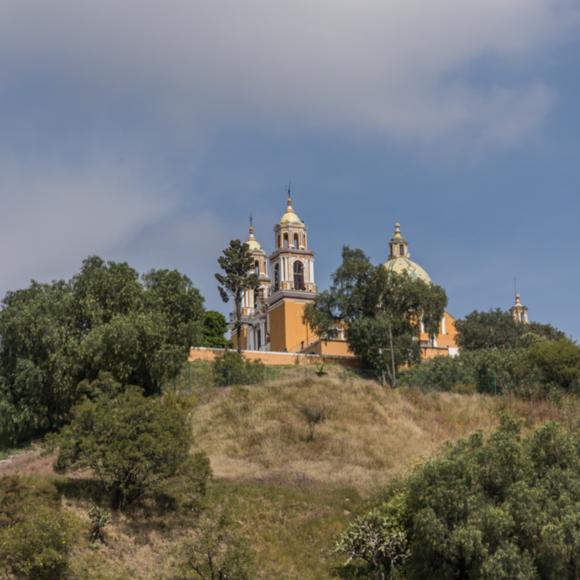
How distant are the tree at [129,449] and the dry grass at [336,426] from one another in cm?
395

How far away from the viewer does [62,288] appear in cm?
4403

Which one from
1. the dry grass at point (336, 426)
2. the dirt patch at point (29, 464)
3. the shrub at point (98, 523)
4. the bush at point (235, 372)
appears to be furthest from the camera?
the bush at point (235, 372)

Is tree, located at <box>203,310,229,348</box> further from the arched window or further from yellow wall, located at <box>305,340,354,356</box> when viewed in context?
yellow wall, located at <box>305,340,354,356</box>

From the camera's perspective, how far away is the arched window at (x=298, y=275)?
2879 inches

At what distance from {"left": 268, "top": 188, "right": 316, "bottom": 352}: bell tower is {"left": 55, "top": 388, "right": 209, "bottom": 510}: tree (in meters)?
35.9

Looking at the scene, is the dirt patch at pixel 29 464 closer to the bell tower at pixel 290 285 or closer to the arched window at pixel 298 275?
the bell tower at pixel 290 285

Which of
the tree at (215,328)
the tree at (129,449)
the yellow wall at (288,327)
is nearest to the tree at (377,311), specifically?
the yellow wall at (288,327)

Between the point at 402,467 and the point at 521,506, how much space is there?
→ 9.05 metres

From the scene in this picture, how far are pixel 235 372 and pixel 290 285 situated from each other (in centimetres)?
2688

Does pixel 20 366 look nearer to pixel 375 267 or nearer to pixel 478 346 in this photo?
pixel 375 267

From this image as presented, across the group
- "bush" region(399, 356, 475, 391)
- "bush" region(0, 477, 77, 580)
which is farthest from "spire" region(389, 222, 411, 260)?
"bush" region(0, 477, 77, 580)

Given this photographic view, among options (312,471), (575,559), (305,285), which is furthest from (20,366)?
(305,285)

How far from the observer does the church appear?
227 feet

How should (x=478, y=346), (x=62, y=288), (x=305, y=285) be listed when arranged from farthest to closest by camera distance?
1. (x=305, y=285)
2. (x=478, y=346)
3. (x=62, y=288)
